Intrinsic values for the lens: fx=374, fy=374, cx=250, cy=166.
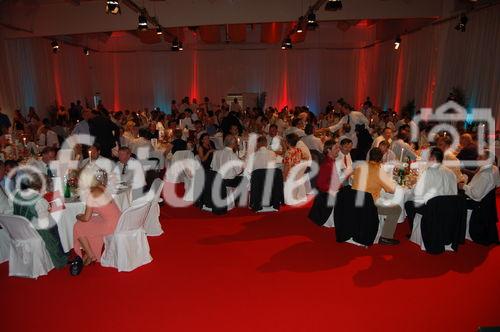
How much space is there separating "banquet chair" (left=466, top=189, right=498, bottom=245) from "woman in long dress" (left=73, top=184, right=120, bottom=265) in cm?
429

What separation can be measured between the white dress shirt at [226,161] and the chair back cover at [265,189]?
0.31 metres

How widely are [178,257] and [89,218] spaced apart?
3.71 feet

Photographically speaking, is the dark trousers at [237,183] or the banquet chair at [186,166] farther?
the banquet chair at [186,166]

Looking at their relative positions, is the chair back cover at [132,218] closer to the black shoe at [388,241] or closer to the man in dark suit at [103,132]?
the black shoe at [388,241]

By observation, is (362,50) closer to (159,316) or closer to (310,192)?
(310,192)

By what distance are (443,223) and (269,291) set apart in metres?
2.17

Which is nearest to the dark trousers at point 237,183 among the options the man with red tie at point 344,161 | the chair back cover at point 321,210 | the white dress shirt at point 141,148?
the chair back cover at point 321,210

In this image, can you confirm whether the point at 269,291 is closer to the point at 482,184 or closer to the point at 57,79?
the point at 482,184

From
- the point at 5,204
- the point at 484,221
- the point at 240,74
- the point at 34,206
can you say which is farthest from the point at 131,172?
the point at 240,74

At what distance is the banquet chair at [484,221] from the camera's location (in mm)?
4574

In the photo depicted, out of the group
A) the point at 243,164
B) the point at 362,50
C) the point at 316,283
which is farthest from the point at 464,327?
the point at 362,50

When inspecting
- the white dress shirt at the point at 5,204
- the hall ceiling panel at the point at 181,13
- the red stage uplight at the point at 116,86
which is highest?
the hall ceiling panel at the point at 181,13

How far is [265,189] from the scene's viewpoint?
5.81 m

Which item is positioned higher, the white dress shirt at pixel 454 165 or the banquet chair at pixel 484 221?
the white dress shirt at pixel 454 165
